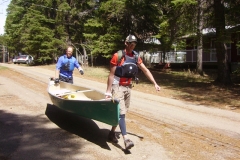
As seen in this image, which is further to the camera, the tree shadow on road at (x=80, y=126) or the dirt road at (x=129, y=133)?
the tree shadow on road at (x=80, y=126)

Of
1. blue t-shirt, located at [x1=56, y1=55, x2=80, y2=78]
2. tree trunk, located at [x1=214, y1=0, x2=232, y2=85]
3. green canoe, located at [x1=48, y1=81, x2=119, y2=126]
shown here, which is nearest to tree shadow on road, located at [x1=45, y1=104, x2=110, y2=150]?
A: green canoe, located at [x1=48, y1=81, x2=119, y2=126]

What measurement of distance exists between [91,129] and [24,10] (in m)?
42.0

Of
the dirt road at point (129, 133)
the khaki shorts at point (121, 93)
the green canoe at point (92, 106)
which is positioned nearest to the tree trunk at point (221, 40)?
the dirt road at point (129, 133)

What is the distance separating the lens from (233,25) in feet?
48.7

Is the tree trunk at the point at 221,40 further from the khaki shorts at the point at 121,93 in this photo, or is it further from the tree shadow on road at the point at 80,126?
the khaki shorts at the point at 121,93

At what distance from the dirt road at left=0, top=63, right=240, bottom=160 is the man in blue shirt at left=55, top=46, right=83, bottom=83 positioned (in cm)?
114

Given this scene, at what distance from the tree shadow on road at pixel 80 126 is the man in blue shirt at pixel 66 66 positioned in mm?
1125

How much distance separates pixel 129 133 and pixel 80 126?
132 centimetres

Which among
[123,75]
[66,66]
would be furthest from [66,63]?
[123,75]

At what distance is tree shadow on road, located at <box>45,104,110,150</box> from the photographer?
612cm

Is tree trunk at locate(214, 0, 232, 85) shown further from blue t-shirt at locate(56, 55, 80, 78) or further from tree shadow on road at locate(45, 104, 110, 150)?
tree shadow on road at locate(45, 104, 110, 150)

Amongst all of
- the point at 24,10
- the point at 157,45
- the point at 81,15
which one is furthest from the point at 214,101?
the point at 24,10

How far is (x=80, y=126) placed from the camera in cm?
710

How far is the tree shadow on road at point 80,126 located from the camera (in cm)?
612
